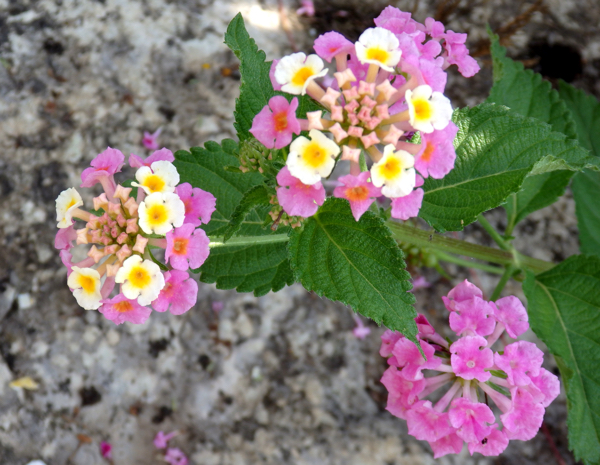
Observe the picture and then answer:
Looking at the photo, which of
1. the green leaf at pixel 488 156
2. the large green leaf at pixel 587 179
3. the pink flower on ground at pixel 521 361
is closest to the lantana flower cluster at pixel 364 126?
the green leaf at pixel 488 156

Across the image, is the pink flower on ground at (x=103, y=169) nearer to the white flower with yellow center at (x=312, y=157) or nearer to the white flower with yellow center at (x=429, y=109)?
the white flower with yellow center at (x=312, y=157)

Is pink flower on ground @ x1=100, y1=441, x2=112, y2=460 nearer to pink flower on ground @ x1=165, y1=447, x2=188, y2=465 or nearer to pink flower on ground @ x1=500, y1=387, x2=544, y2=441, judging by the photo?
pink flower on ground @ x1=165, y1=447, x2=188, y2=465

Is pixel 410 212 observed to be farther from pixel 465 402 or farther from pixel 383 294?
pixel 465 402

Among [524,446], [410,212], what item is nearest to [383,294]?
[410,212]

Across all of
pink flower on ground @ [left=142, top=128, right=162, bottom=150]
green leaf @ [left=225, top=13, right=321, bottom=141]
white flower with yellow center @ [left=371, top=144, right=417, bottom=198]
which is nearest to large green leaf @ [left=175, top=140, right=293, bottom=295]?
green leaf @ [left=225, top=13, right=321, bottom=141]

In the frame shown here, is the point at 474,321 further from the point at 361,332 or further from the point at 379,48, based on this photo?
the point at 361,332

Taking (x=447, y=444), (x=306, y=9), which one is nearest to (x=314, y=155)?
(x=447, y=444)
